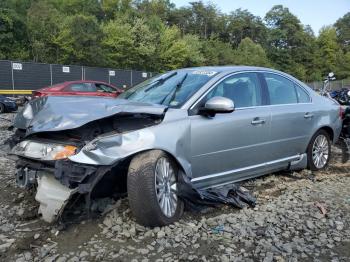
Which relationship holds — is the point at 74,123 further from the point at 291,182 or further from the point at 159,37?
the point at 159,37

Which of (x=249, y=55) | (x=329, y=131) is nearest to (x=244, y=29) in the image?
(x=249, y=55)

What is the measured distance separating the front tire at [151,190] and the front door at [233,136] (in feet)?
1.60

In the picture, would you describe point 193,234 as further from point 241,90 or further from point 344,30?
point 344,30

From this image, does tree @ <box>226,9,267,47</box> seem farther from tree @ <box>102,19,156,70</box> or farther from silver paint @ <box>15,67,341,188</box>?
silver paint @ <box>15,67,341,188</box>

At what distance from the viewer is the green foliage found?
3622cm

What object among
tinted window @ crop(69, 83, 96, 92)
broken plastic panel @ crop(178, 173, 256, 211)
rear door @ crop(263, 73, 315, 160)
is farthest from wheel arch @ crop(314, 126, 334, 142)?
tinted window @ crop(69, 83, 96, 92)

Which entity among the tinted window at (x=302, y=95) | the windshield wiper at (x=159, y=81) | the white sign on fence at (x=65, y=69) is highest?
the white sign on fence at (x=65, y=69)

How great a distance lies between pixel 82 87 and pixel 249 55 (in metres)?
55.6

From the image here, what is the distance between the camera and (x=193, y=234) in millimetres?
4098

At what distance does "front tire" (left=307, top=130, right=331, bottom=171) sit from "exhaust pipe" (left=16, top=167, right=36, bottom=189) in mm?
3951

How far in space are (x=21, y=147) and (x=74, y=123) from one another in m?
0.80

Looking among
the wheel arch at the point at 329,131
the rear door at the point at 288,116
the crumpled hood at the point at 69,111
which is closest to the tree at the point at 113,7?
the wheel arch at the point at 329,131

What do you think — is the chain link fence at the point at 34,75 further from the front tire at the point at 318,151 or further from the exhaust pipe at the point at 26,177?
the exhaust pipe at the point at 26,177

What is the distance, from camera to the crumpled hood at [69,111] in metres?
4.12
